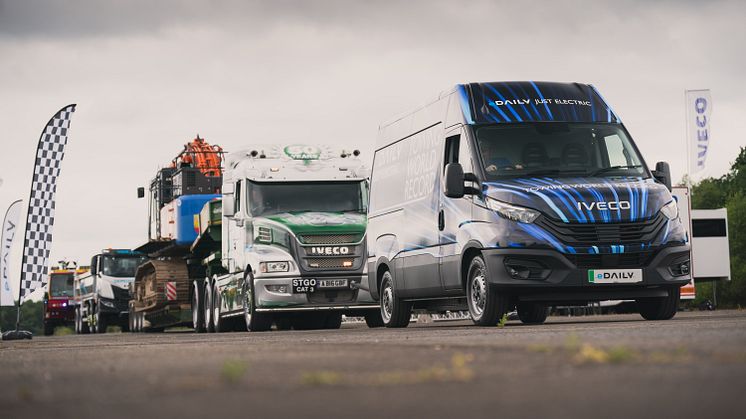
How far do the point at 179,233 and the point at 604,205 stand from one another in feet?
50.3

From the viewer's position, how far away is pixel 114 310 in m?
41.3

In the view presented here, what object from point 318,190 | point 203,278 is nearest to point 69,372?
point 318,190

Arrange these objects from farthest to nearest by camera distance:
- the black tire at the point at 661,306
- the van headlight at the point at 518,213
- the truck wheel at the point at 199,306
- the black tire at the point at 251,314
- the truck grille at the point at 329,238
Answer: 1. the truck wheel at the point at 199,306
2. the black tire at the point at 251,314
3. the truck grille at the point at 329,238
4. the black tire at the point at 661,306
5. the van headlight at the point at 518,213

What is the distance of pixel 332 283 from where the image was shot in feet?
69.6

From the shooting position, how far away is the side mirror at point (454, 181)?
1456 cm

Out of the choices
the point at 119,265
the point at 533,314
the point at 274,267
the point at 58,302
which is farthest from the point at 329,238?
the point at 58,302

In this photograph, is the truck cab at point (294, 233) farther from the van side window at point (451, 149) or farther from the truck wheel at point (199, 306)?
the van side window at point (451, 149)

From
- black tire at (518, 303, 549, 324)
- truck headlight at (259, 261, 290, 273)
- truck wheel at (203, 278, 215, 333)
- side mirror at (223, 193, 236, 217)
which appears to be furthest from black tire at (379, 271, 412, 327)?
truck wheel at (203, 278, 215, 333)

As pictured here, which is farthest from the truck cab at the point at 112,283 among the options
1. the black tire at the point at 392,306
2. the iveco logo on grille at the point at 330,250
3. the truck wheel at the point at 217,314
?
the black tire at the point at 392,306

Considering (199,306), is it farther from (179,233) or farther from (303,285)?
(303,285)

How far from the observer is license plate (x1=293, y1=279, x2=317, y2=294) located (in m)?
21.1

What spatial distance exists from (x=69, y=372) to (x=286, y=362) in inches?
47.4

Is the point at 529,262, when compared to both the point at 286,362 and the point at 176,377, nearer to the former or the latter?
the point at 286,362

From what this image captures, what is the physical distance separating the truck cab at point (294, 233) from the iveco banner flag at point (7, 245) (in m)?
7.86
